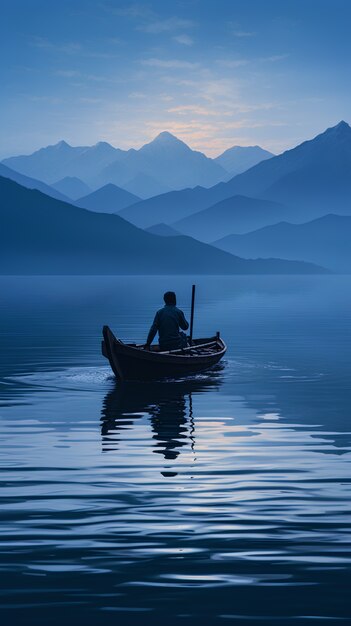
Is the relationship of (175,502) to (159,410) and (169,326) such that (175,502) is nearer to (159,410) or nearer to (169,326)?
(159,410)

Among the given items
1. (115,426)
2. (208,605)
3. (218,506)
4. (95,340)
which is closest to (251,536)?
(218,506)

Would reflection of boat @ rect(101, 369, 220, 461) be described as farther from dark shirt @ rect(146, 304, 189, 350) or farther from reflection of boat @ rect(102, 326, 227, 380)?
dark shirt @ rect(146, 304, 189, 350)

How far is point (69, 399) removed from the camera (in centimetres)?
2952

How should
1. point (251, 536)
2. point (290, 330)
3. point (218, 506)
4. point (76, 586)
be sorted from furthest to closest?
point (290, 330)
point (218, 506)
point (251, 536)
point (76, 586)

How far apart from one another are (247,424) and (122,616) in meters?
14.1

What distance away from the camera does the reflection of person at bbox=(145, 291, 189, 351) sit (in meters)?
32.3

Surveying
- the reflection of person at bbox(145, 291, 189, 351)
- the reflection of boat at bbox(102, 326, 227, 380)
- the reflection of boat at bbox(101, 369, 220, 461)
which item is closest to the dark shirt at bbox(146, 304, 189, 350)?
the reflection of person at bbox(145, 291, 189, 351)

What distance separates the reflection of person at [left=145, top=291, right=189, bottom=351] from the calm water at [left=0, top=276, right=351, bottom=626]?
4.97ft

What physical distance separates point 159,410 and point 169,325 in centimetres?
657

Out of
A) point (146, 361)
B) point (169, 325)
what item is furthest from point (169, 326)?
point (146, 361)

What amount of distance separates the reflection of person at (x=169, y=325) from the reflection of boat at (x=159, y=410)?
1.44 metres

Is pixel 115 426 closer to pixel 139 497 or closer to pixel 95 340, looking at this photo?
pixel 139 497

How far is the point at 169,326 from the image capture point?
109 ft

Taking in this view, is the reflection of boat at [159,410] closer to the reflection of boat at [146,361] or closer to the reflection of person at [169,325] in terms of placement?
the reflection of boat at [146,361]
